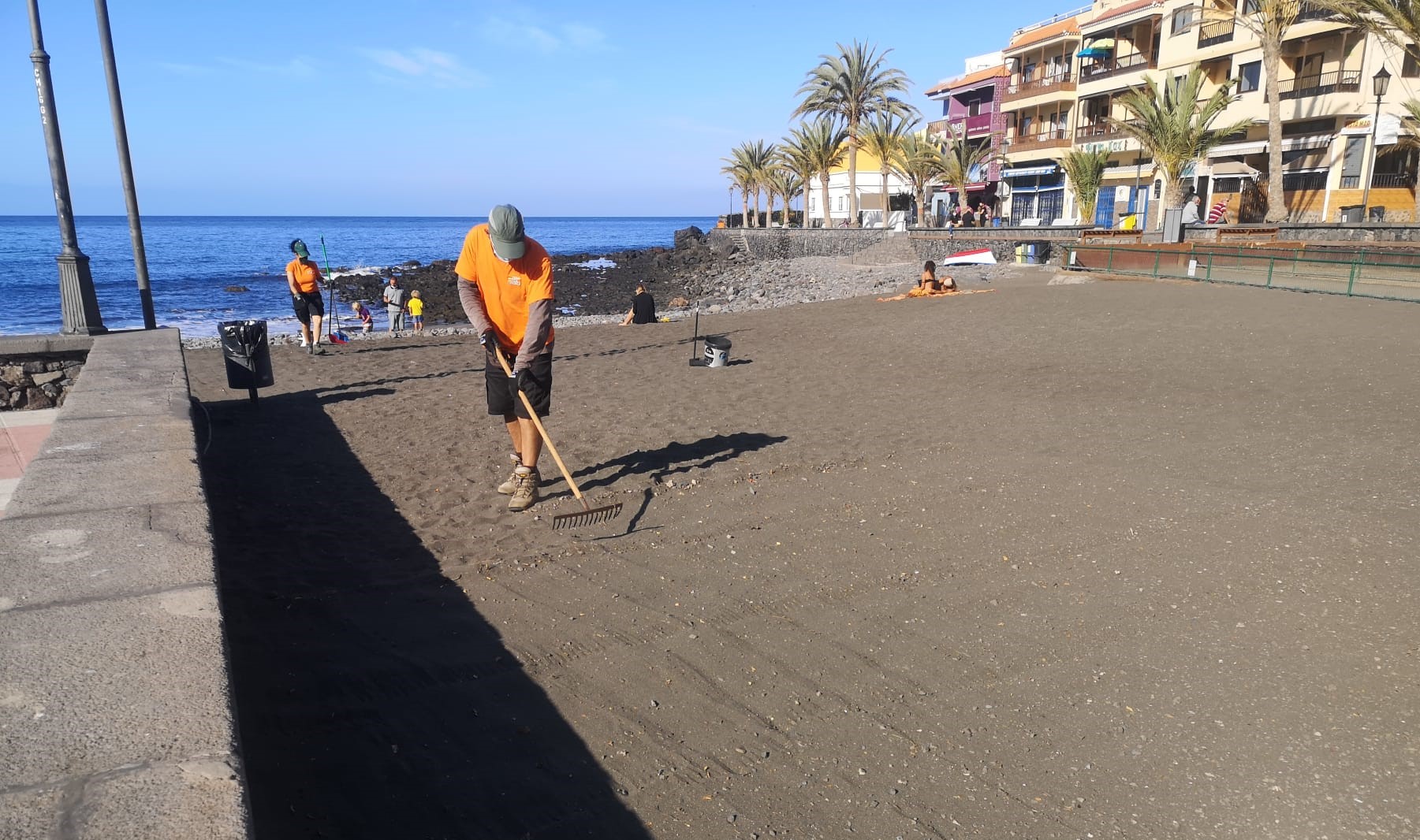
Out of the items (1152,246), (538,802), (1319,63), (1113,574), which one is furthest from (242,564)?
(1319,63)

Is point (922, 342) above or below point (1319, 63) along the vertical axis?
below

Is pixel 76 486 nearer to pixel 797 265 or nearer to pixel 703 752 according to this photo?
pixel 703 752

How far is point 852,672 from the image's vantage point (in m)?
3.66

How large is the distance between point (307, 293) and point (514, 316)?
8029 millimetres

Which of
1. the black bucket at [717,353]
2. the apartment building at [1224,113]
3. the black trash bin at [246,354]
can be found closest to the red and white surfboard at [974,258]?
the apartment building at [1224,113]

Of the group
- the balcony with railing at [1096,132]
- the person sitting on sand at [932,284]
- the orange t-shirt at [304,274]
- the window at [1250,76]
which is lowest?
the person sitting on sand at [932,284]

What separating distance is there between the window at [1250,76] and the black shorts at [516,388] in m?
35.8

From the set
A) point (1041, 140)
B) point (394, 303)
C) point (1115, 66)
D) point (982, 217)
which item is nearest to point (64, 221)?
point (394, 303)

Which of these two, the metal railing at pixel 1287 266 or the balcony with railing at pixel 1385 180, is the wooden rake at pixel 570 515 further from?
the balcony with railing at pixel 1385 180

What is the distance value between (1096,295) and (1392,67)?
2085 cm

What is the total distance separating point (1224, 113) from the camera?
33.6 metres

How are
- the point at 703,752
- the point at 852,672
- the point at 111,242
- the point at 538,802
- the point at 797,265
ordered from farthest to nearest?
the point at 111,242
the point at 797,265
the point at 852,672
the point at 703,752
the point at 538,802

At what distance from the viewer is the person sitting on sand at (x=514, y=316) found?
5355mm

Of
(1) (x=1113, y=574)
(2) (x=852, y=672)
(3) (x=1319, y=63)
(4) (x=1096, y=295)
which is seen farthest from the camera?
(3) (x=1319, y=63)
